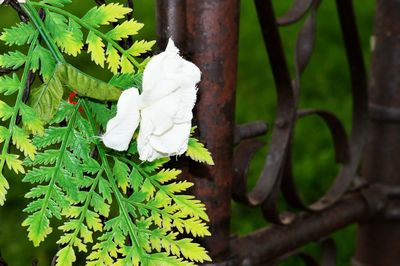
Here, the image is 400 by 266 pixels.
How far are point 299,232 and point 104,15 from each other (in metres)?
0.87

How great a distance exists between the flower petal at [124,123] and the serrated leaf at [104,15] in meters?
0.09

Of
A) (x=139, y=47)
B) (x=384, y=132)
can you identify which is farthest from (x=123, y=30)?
(x=384, y=132)

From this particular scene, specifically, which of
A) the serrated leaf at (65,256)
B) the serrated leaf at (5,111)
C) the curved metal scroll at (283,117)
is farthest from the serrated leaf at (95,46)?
the curved metal scroll at (283,117)

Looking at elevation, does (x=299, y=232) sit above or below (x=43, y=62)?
below

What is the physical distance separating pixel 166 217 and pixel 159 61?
0.18 m

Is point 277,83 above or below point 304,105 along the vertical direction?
above

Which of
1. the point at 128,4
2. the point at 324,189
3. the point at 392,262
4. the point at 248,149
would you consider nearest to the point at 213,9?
the point at 128,4

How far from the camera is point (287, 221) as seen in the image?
1.67 meters

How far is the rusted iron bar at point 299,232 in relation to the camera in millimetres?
1532

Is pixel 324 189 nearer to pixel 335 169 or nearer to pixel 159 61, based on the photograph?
pixel 335 169

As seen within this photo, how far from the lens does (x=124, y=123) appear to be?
3.06 ft

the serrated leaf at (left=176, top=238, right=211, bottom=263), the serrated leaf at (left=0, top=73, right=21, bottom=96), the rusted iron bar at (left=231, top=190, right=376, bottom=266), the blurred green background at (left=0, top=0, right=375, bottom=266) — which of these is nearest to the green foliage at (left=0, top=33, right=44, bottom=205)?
the serrated leaf at (left=0, top=73, right=21, bottom=96)

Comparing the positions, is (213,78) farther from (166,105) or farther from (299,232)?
(299,232)

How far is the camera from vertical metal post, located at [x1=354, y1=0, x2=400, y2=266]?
192 centimetres
